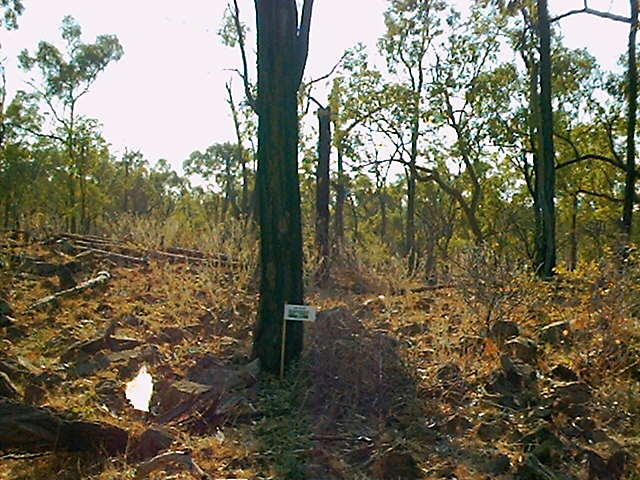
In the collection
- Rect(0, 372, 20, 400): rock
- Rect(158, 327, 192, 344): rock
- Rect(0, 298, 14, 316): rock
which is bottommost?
Rect(0, 372, 20, 400): rock

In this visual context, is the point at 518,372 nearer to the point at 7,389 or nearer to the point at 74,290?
the point at 7,389

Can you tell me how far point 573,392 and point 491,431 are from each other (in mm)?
827

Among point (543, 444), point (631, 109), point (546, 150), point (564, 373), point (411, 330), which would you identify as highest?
point (631, 109)

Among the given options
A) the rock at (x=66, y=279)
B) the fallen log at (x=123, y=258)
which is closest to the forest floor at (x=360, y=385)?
the rock at (x=66, y=279)

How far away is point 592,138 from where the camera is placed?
24797 mm

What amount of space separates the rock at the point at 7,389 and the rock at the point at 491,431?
3.64 m

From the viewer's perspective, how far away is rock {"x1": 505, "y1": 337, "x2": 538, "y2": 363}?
596 centimetres

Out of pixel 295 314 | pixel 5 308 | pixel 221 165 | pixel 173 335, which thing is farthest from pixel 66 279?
pixel 221 165

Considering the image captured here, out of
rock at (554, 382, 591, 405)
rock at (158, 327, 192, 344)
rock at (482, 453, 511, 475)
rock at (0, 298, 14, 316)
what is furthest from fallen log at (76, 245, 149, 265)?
rock at (482, 453, 511, 475)

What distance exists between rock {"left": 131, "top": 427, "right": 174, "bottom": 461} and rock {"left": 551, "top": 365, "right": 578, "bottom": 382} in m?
3.30

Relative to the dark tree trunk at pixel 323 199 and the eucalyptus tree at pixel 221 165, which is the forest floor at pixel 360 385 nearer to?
the dark tree trunk at pixel 323 199

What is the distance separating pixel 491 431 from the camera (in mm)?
4891

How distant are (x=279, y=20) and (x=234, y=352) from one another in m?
3.52

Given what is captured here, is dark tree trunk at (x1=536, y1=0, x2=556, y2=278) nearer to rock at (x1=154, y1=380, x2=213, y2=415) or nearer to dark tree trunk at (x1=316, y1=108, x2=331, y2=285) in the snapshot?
dark tree trunk at (x1=316, y1=108, x2=331, y2=285)
